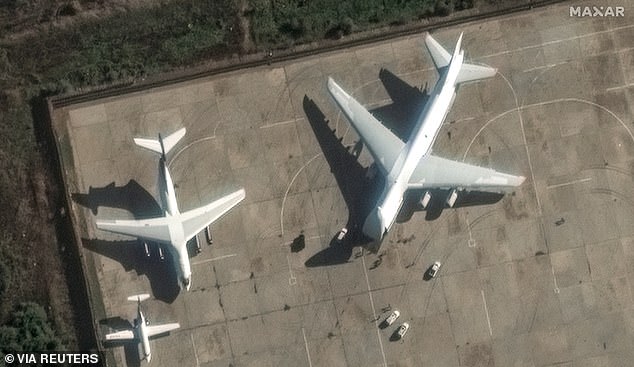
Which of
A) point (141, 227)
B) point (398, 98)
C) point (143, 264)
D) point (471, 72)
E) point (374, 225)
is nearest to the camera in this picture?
point (141, 227)

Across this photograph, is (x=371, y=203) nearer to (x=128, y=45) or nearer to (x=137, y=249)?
(x=137, y=249)

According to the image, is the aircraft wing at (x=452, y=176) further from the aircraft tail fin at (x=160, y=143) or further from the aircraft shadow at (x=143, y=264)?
the aircraft shadow at (x=143, y=264)

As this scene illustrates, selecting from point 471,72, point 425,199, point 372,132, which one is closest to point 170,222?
point 372,132

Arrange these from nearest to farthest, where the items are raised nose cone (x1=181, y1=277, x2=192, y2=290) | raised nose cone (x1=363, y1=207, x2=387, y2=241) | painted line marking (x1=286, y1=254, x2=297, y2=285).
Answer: raised nose cone (x1=363, y1=207, x2=387, y2=241)
raised nose cone (x1=181, y1=277, x2=192, y2=290)
painted line marking (x1=286, y1=254, x2=297, y2=285)

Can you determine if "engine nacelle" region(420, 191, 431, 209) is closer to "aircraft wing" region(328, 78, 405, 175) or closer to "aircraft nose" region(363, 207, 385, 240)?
"aircraft wing" region(328, 78, 405, 175)

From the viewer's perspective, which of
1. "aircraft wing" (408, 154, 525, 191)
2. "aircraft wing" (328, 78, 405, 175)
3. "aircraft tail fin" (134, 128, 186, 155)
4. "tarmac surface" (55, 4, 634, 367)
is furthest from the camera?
"tarmac surface" (55, 4, 634, 367)

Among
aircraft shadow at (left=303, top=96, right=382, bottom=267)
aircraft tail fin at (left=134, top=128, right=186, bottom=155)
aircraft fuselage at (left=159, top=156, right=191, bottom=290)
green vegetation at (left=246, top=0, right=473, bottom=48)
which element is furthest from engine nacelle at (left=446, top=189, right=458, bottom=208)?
aircraft tail fin at (left=134, top=128, right=186, bottom=155)
